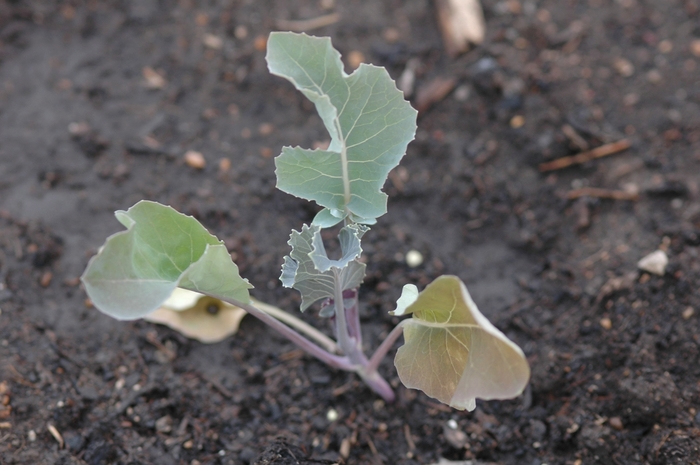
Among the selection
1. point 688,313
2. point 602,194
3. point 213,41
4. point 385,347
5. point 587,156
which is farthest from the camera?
point 213,41

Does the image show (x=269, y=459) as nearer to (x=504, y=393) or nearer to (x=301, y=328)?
(x=301, y=328)

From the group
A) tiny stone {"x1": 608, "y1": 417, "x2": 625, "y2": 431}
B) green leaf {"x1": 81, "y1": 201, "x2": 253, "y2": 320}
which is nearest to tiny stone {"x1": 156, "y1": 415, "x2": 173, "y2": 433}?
green leaf {"x1": 81, "y1": 201, "x2": 253, "y2": 320}

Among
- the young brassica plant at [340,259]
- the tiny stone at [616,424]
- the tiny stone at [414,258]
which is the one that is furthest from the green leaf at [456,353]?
the tiny stone at [414,258]

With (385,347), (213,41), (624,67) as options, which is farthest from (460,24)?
(385,347)

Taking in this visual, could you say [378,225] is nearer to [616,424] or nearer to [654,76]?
[616,424]

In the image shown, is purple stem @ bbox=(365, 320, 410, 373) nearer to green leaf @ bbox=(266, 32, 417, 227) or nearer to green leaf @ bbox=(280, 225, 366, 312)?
green leaf @ bbox=(280, 225, 366, 312)

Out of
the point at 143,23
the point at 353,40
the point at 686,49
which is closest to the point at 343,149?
the point at 353,40
